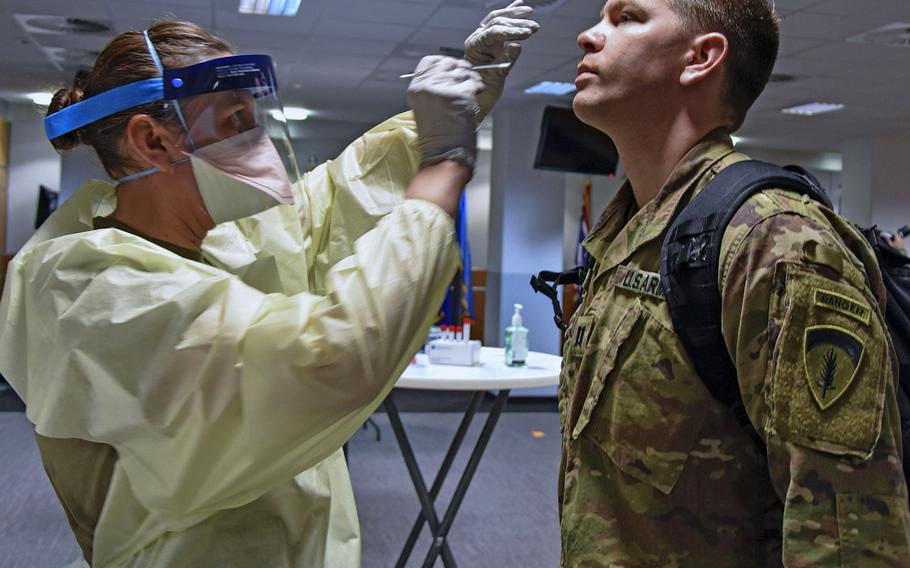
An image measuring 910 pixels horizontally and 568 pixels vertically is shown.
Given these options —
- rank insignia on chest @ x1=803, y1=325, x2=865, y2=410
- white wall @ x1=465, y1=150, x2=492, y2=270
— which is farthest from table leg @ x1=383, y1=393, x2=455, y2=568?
white wall @ x1=465, y1=150, x2=492, y2=270

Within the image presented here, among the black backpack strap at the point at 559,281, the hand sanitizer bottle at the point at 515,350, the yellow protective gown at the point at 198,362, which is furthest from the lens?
the hand sanitizer bottle at the point at 515,350

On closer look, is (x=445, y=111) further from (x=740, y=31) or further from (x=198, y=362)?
(x=740, y=31)

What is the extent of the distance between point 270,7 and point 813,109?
20.2ft

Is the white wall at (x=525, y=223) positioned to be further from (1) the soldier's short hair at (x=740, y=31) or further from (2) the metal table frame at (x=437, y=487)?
(1) the soldier's short hair at (x=740, y=31)

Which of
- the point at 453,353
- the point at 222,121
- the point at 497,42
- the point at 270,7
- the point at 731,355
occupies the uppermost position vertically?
the point at 270,7

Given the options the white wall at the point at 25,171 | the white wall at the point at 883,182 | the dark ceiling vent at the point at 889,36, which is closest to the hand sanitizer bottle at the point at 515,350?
the dark ceiling vent at the point at 889,36

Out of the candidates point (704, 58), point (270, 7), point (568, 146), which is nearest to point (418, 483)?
point (704, 58)

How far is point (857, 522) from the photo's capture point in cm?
89

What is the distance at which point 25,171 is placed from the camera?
397 inches

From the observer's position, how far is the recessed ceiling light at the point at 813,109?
8.52 meters

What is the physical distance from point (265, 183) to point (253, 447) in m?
0.40

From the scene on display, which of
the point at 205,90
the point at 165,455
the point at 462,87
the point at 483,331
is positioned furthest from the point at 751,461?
the point at 483,331

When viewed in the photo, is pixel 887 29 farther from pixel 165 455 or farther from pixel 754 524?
pixel 165 455

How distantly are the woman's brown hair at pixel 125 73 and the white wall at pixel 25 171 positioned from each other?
1001cm
